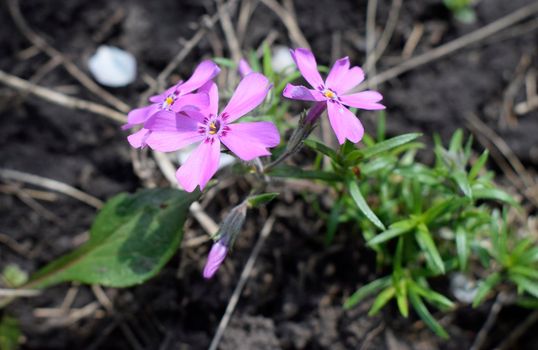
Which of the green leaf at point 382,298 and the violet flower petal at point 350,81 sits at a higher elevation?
the violet flower petal at point 350,81

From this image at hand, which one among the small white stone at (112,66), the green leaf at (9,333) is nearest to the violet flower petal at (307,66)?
the small white stone at (112,66)

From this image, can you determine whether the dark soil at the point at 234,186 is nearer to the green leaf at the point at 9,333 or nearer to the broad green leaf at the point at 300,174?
the green leaf at the point at 9,333

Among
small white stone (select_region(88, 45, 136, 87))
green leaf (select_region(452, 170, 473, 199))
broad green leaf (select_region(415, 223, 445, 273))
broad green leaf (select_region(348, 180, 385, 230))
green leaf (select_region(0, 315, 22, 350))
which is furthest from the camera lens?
small white stone (select_region(88, 45, 136, 87))

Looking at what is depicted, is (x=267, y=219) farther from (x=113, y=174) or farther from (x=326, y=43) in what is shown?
(x=326, y=43)

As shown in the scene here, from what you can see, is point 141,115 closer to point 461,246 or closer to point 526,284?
point 461,246

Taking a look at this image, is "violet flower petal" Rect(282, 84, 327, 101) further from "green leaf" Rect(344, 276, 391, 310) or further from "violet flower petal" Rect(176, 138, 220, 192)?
"green leaf" Rect(344, 276, 391, 310)

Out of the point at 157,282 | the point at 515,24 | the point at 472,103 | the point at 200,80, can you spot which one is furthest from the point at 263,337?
the point at 515,24

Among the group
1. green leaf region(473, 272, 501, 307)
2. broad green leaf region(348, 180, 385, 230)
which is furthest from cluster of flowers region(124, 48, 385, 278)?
green leaf region(473, 272, 501, 307)
